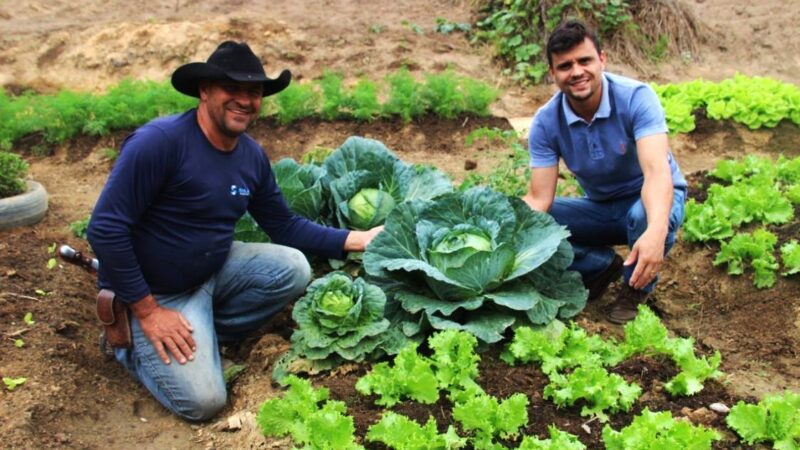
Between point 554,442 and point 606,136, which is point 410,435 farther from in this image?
point 606,136

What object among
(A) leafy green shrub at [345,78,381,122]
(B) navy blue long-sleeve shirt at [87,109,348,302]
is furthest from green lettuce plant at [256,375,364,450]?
(A) leafy green shrub at [345,78,381,122]

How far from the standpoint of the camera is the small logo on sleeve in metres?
4.17

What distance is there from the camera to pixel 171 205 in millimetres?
4031

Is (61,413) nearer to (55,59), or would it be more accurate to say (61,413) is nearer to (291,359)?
(291,359)

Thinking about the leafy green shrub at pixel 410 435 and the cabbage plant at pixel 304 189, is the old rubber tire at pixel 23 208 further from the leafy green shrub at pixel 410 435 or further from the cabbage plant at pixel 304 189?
the leafy green shrub at pixel 410 435

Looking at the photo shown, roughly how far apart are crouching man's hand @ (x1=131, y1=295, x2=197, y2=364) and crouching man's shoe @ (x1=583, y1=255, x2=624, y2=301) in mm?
2702

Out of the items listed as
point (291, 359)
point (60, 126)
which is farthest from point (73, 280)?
point (60, 126)

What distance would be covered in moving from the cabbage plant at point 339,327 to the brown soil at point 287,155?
15cm

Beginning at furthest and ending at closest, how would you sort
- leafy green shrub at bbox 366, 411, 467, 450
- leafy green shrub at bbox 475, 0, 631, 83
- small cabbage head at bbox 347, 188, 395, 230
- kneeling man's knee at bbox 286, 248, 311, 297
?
1. leafy green shrub at bbox 475, 0, 631, 83
2. small cabbage head at bbox 347, 188, 395, 230
3. kneeling man's knee at bbox 286, 248, 311, 297
4. leafy green shrub at bbox 366, 411, 467, 450

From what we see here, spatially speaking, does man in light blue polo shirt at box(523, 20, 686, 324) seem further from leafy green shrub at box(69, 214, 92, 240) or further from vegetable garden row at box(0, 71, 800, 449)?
leafy green shrub at box(69, 214, 92, 240)

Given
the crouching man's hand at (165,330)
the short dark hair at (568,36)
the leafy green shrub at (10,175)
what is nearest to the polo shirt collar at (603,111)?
the short dark hair at (568,36)

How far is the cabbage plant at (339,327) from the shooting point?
4.06 metres

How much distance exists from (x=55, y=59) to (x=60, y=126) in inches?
122

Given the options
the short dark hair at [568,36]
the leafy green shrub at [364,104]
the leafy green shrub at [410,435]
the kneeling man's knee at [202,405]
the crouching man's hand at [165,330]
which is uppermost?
the short dark hair at [568,36]
